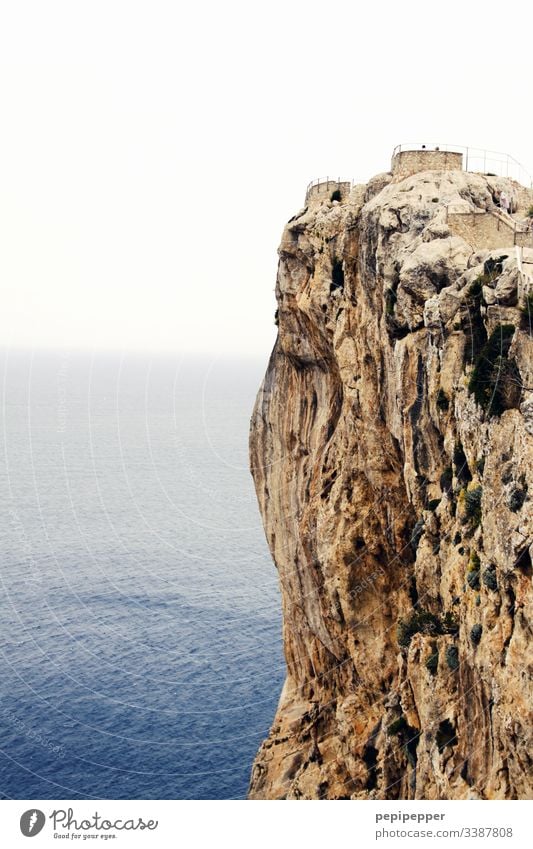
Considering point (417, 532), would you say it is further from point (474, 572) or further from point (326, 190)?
point (326, 190)

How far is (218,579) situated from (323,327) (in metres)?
66.2

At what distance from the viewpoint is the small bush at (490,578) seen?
103 feet

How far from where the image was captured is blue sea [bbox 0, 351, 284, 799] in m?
73.4

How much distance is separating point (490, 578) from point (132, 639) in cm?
6729

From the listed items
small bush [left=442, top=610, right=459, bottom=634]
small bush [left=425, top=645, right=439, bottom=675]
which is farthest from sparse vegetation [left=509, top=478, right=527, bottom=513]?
small bush [left=425, top=645, right=439, bottom=675]

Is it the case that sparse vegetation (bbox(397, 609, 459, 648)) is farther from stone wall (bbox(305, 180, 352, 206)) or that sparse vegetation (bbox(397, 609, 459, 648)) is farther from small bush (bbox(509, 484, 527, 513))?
stone wall (bbox(305, 180, 352, 206))

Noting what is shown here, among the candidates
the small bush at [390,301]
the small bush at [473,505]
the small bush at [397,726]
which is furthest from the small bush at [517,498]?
the small bush at [397,726]

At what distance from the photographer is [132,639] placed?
93.4 metres

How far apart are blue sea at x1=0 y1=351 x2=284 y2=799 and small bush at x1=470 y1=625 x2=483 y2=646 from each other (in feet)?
138

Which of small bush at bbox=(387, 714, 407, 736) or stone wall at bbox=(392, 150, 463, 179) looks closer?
small bush at bbox=(387, 714, 407, 736)

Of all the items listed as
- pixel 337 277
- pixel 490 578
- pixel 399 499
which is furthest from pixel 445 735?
pixel 337 277

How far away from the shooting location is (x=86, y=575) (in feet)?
367

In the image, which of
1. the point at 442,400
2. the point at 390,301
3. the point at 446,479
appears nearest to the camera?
the point at 442,400
